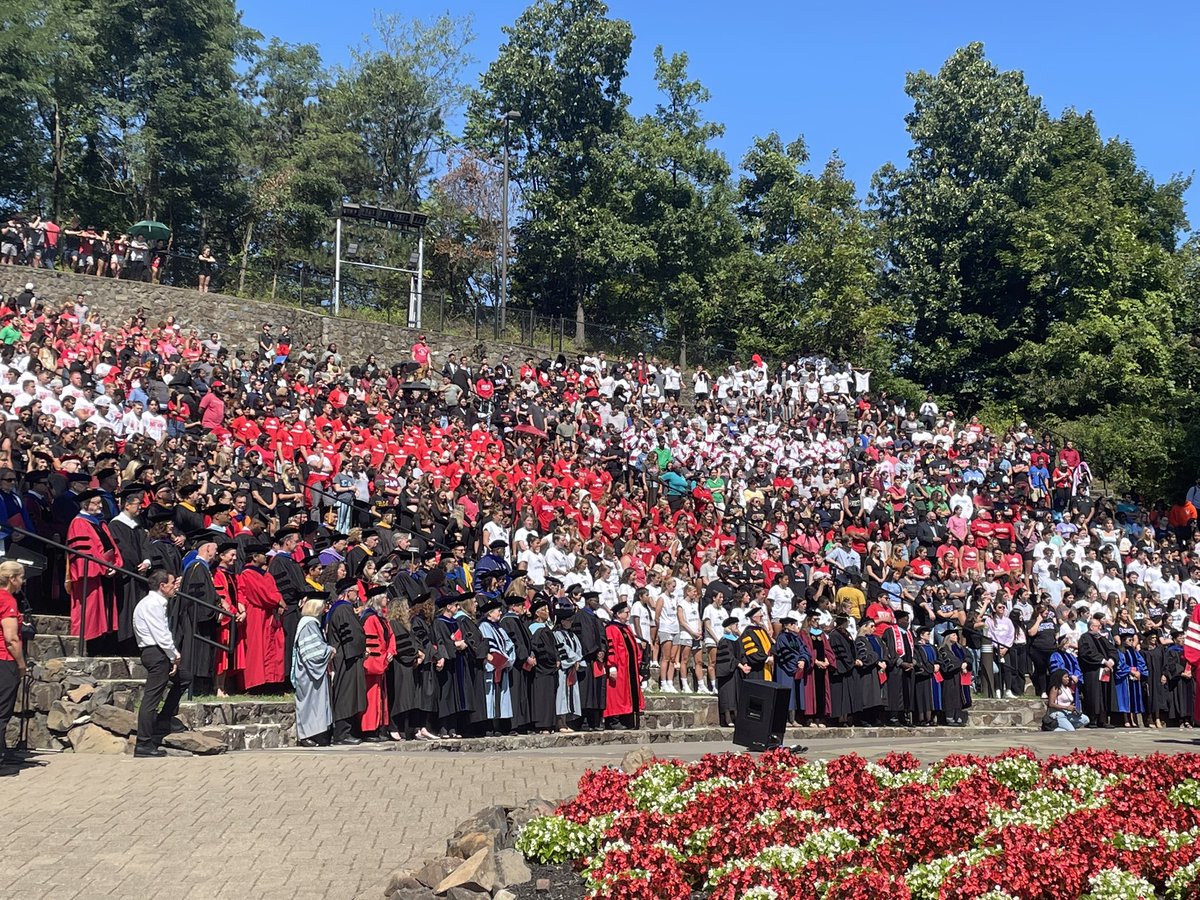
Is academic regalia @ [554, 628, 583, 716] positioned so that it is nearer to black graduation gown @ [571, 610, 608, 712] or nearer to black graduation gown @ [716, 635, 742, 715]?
black graduation gown @ [571, 610, 608, 712]

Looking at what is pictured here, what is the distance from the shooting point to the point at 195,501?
16.5 metres

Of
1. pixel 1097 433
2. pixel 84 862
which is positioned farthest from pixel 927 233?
pixel 84 862

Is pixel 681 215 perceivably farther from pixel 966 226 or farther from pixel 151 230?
pixel 151 230

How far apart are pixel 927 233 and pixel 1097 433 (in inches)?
556

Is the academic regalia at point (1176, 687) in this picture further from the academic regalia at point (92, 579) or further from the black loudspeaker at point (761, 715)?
the academic regalia at point (92, 579)

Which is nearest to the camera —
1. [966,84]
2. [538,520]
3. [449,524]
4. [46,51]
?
[449,524]

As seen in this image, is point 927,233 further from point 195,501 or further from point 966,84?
point 195,501

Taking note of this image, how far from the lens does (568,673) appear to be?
1636 centimetres

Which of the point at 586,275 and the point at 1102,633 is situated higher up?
the point at 586,275

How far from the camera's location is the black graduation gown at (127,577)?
1384 centimetres

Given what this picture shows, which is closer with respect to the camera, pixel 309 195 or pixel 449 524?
pixel 449 524

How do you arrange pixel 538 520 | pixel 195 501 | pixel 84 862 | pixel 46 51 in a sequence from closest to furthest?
pixel 84 862 → pixel 195 501 → pixel 538 520 → pixel 46 51

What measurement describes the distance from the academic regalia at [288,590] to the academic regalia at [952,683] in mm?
10252

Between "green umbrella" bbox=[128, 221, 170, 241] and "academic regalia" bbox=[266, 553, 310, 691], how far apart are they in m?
22.2
